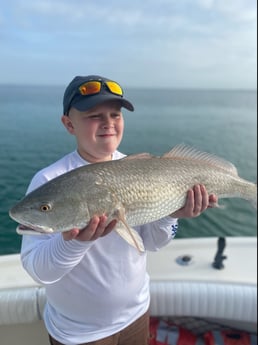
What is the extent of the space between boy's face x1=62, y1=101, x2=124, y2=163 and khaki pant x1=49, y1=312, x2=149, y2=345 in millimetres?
877

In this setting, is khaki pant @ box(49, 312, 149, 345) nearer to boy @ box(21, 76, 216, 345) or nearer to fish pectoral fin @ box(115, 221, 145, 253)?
boy @ box(21, 76, 216, 345)

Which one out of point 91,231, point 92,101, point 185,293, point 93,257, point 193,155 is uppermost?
point 92,101

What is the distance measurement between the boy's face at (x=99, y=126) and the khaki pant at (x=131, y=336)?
2.88ft

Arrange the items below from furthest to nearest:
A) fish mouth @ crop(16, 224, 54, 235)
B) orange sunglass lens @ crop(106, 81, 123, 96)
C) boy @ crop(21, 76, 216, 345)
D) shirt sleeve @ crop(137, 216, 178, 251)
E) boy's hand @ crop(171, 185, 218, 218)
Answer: shirt sleeve @ crop(137, 216, 178, 251), boy's hand @ crop(171, 185, 218, 218), orange sunglass lens @ crop(106, 81, 123, 96), boy @ crop(21, 76, 216, 345), fish mouth @ crop(16, 224, 54, 235)

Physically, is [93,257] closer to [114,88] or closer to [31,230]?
[31,230]

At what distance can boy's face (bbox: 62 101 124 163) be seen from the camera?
1.63 meters

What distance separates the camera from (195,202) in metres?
1.81

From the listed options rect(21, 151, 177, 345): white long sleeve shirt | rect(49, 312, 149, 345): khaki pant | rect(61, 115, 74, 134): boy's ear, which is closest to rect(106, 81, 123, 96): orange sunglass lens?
rect(61, 115, 74, 134): boy's ear

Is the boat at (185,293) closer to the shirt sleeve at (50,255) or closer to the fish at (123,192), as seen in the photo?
the shirt sleeve at (50,255)

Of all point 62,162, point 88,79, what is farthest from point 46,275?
point 88,79

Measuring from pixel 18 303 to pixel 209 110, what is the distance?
22296mm

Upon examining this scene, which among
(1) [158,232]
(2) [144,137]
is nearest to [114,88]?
(1) [158,232]

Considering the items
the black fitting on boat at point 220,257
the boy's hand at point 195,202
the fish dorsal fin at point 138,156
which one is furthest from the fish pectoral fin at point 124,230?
the black fitting on boat at point 220,257

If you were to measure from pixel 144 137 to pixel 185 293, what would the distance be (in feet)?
27.5
